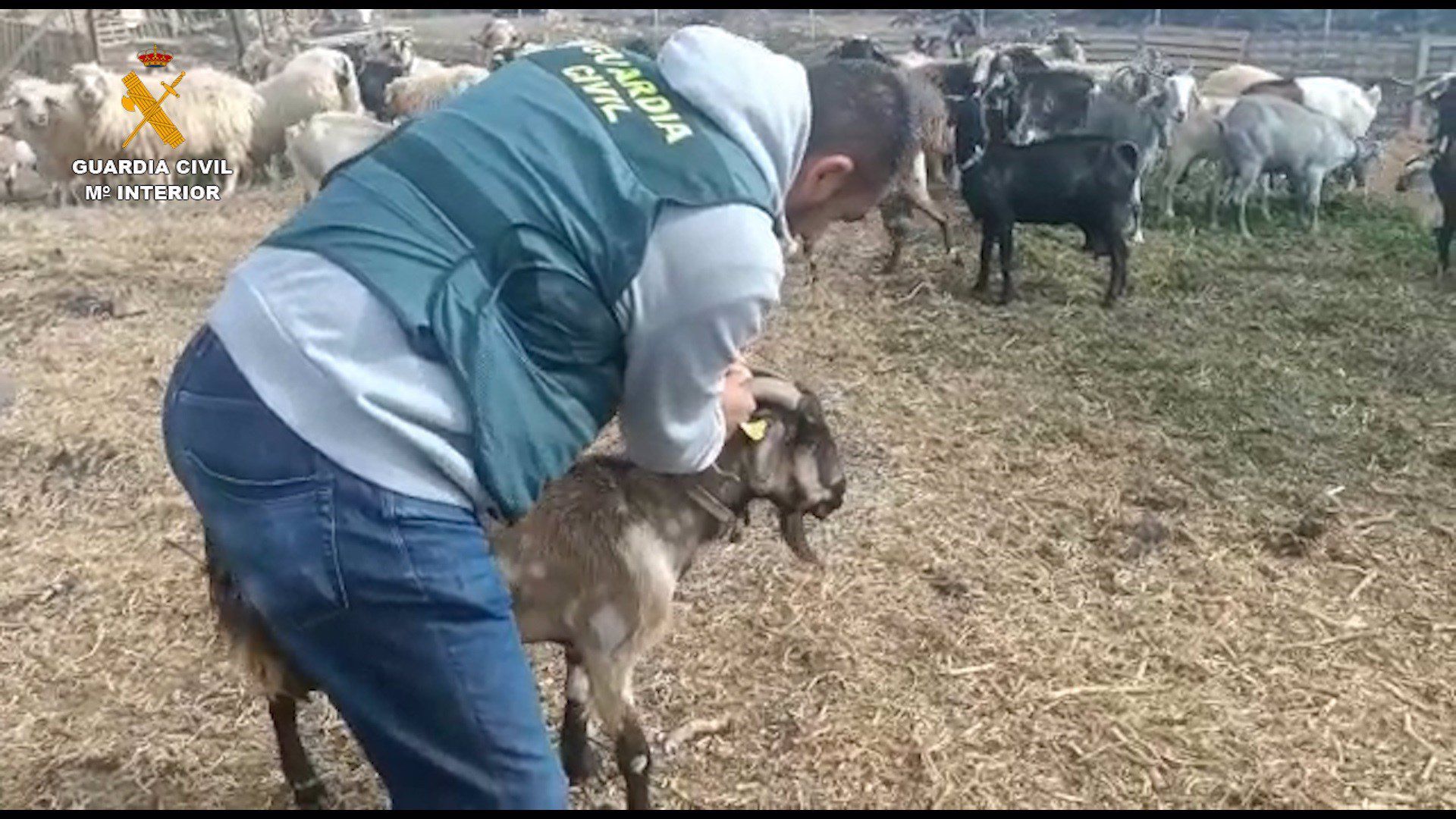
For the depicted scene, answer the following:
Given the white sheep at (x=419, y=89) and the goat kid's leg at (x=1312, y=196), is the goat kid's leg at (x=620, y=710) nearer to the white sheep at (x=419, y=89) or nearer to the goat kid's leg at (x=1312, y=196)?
the goat kid's leg at (x=1312, y=196)

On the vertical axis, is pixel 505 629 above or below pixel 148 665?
above

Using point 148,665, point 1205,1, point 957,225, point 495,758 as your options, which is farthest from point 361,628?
point 1205,1

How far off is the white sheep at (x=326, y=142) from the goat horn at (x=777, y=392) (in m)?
7.45

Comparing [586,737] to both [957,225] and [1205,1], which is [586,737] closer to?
[957,225]

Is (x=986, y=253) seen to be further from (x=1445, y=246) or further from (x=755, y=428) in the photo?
(x=755, y=428)

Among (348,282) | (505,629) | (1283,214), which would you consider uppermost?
(348,282)

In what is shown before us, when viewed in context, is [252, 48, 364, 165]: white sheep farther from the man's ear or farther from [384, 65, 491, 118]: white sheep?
the man's ear

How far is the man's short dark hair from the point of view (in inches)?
81.6

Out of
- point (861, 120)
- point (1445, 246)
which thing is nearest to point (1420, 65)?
point (1445, 246)

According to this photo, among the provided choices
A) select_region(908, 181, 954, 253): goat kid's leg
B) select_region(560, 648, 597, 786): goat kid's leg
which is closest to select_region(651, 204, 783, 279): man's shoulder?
select_region(560, 648, 597, 786): goat kid's leg

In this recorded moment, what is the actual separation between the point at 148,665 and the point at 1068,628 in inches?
110

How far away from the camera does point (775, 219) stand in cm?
202

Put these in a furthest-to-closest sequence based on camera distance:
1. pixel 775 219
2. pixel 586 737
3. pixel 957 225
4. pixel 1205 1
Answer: pixel 1205 1
pixel 957 225
pixel 586 737
pixel 775 219

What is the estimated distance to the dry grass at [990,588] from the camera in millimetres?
3641
